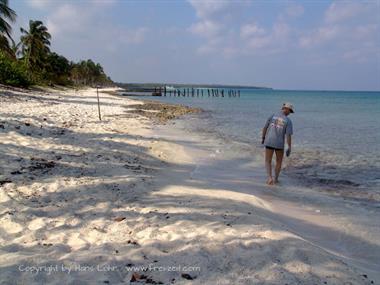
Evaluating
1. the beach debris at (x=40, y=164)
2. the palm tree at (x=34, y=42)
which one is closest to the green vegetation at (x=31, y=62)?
the palm tree at (x=34, y=42)

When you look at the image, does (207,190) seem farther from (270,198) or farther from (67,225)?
(67,225)

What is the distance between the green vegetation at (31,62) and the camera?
3157 centimetres

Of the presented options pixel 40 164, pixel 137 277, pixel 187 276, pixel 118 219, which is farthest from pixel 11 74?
pixel 187 276

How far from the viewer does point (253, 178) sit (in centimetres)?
841

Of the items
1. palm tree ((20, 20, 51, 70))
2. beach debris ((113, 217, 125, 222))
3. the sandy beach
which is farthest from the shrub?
beach debris ((113, 217, 125, 222))

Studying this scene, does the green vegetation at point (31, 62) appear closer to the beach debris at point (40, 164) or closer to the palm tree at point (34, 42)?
the palm tree at point (34, 42)

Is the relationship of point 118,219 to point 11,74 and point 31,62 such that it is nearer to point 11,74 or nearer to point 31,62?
point 11,74

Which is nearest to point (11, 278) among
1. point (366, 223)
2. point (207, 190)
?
point (207, 190)

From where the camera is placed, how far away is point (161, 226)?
178 inches

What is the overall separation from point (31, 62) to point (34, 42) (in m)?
3.06

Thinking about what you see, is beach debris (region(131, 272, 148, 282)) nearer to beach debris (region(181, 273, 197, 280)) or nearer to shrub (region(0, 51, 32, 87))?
beach debris (region(181, 273, 197, 280))

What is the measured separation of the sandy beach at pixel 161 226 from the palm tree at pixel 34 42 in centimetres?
5132

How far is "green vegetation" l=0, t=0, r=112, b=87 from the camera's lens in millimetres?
31569

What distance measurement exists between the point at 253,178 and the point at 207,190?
2128 mm
